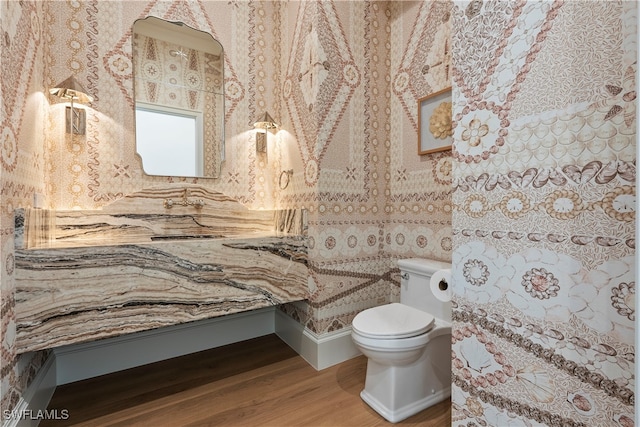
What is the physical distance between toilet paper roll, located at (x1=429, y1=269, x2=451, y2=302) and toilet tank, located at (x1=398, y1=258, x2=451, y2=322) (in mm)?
62

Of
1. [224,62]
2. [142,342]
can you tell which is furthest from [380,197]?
[142,342]

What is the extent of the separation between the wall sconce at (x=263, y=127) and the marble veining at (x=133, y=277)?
79 cm

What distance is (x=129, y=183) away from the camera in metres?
2.04

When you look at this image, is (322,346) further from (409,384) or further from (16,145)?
(16,145)

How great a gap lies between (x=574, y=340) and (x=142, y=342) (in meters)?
2.39

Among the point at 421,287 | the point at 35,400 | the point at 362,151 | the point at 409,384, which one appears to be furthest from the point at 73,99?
the point at 409,384

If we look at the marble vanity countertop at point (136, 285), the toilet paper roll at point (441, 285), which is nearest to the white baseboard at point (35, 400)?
the marble vanity countertop at point (136, 285)

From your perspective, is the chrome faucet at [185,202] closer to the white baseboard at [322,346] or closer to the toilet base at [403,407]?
the white baseboard at [322,346]

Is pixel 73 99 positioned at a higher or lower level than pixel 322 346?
higher

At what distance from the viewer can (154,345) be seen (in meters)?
2.11

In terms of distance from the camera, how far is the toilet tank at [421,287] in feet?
5.81

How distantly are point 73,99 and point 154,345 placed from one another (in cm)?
171

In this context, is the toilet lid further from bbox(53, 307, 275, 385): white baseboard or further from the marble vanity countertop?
bbox(53, 307, 275, 385): white baseboard

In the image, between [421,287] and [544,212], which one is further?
[421,287]
